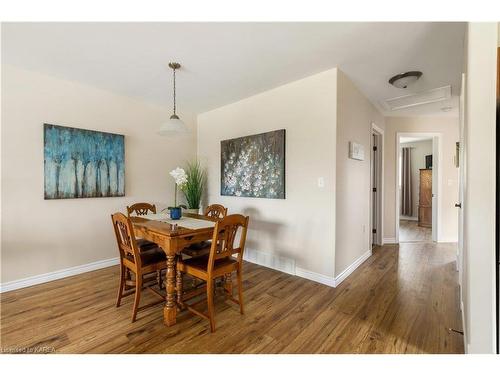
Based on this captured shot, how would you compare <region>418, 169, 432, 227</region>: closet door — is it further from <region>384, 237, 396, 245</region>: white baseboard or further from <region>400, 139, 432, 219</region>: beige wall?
<region>384, 237, 396, 245</region>: white baseboard

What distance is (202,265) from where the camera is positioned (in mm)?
1956

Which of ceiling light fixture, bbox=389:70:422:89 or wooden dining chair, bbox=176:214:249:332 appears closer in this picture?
wooden dining chair, bbox=176:214:249:332

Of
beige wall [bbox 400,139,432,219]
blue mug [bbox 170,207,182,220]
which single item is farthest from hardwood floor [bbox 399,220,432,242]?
blue mug [bbox 170,207,182,220]

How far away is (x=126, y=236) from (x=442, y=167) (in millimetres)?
5262

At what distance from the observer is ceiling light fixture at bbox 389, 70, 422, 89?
2551 mm

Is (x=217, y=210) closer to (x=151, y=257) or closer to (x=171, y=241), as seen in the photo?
(x=151, y=257)

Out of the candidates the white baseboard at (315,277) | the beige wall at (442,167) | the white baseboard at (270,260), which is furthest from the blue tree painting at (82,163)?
the beige wall at (442,167)

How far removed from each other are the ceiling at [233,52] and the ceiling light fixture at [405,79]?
0.25 ft

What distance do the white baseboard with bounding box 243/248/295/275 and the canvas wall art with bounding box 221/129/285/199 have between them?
80cm

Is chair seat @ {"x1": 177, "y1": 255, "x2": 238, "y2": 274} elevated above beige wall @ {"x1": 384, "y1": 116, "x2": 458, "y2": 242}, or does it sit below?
below

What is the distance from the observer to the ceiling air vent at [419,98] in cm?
307

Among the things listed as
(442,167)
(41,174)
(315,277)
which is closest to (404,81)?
(315,277)

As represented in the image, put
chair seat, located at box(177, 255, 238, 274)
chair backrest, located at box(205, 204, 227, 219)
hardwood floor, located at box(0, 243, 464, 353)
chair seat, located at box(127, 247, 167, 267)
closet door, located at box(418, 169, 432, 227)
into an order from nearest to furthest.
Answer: hardwood floor, located at box(0, 243, 464, 353)
chair seat, located at box(177, 255, 238, 274)
chair seat, located at box(127, 247, 167, 267)
chair backrest, located at box(205, 204, 227, 219)
closet door, located at box(418, 169, 432, 227)
